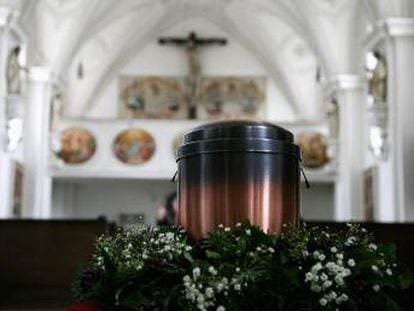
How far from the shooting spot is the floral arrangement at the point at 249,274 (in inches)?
82.7

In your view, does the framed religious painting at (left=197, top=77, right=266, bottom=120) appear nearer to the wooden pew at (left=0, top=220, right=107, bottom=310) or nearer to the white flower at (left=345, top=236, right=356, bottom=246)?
the wooden pew at (left=0, top=220, right=107, bottom=310)

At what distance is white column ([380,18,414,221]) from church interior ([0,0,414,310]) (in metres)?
0.03

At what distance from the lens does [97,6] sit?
2242cm

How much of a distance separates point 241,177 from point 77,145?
73.9 feet

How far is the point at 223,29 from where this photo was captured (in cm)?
2734

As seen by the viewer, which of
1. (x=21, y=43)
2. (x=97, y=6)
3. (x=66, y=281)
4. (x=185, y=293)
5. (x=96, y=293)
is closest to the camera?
(x=185, y=293)

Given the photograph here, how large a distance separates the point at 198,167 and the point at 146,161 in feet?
73.0

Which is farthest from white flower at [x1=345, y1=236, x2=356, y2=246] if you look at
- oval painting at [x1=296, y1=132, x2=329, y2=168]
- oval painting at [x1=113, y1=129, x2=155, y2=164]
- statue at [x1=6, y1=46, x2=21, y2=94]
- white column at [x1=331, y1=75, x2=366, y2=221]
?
oval painting at [x1=113, y1=129, x2=155, y2=164]

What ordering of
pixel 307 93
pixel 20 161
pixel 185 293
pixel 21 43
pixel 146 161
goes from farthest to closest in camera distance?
1. pixel 307 93
2. pixel 146 161
3. pixel 20 161
4. pixel 21 43
5. pixel 185 293

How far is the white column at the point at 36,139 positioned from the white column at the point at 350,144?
783 cm

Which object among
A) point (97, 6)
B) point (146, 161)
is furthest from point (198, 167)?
point (146, 161)

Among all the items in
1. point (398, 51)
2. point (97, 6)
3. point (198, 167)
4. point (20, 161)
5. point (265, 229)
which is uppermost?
point (97, 6)

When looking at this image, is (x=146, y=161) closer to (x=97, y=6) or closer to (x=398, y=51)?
(x=97, y=6)

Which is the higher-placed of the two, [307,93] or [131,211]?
[307,93]
